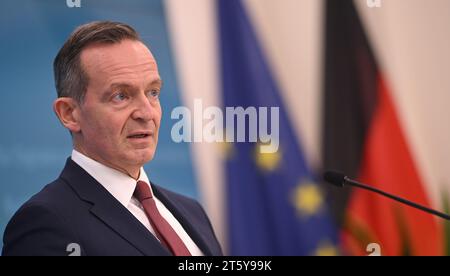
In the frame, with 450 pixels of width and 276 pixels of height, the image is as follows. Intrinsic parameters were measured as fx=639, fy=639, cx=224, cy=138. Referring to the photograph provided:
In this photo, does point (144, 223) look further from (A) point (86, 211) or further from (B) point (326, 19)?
(B) point (326, 19)

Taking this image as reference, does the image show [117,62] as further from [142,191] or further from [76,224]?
[76,224]

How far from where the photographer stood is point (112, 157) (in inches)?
79.2

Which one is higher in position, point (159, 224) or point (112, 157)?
point (112, 157)

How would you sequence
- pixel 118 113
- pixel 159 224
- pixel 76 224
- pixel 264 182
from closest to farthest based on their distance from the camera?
1. pixel 76 224
2. pixel 159 224
3. pixel 118 113
4. pixel 264 182

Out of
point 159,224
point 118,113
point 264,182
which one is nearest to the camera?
point 159,224

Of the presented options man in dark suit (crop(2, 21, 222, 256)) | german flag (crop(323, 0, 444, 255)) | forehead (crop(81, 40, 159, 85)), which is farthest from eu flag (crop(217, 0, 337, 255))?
forehead (crop(81, 40, 159, 85))

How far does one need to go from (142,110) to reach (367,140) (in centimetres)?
106

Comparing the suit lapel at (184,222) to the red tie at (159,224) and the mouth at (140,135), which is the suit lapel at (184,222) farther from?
the mouth at (140,135)

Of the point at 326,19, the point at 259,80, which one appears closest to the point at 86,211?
the point at 259,80

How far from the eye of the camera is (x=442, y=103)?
8.71ft

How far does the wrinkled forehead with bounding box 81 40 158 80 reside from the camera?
198 centimetres

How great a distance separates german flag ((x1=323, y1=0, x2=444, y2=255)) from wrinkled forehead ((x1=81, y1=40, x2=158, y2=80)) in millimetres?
879

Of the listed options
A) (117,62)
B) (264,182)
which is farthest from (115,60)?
(264,182)

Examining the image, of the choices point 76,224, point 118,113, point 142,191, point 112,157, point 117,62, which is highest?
point 117,62
